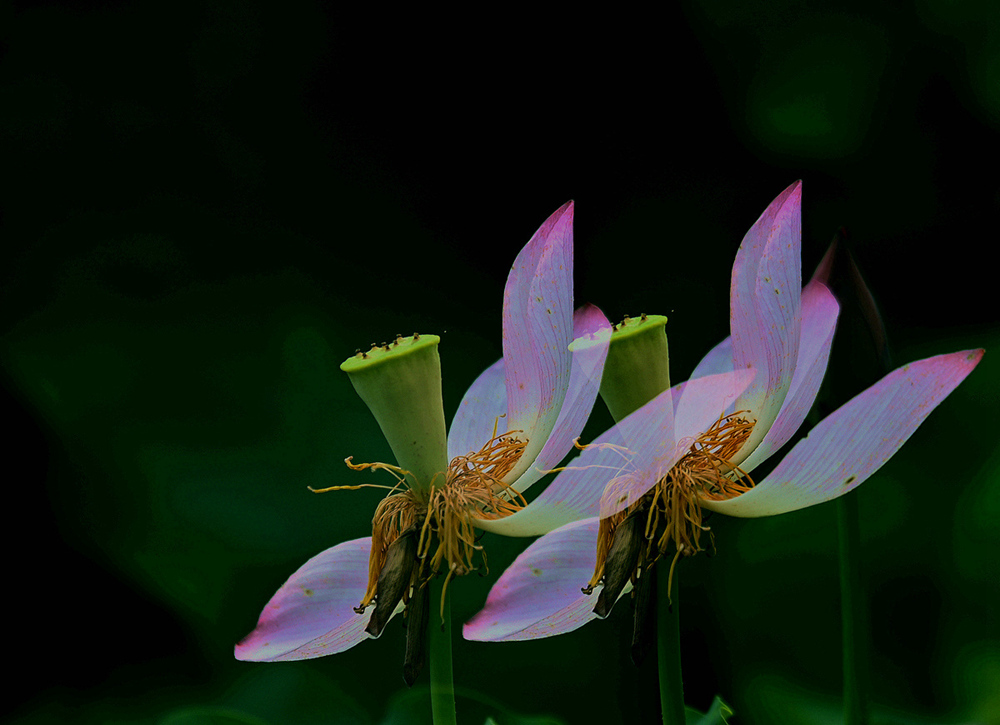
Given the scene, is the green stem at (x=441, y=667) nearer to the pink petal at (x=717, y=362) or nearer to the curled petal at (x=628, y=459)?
the curled petal at (x=628, y=459)

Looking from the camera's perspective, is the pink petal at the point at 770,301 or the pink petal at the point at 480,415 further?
the pink petal at the point at 480,415

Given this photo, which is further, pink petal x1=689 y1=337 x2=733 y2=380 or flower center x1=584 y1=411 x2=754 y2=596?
pink petal x1=689 y1=337 x2=733 y2=380

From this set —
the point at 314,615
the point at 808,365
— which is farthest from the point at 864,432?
the point at 314,615

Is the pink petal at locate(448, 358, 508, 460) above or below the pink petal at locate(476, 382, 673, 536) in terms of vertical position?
above

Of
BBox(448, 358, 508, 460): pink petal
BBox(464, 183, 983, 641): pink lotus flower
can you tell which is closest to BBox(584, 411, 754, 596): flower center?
Result: BBox(464, 183, 983, 641): pink lotus flower

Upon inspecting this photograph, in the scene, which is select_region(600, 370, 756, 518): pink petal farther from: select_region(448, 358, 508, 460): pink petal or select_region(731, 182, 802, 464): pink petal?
select_region(448, 358, 508, 460): pink petal

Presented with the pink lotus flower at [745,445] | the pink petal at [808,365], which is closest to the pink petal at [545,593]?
the pink lotus flower at [745,445]
